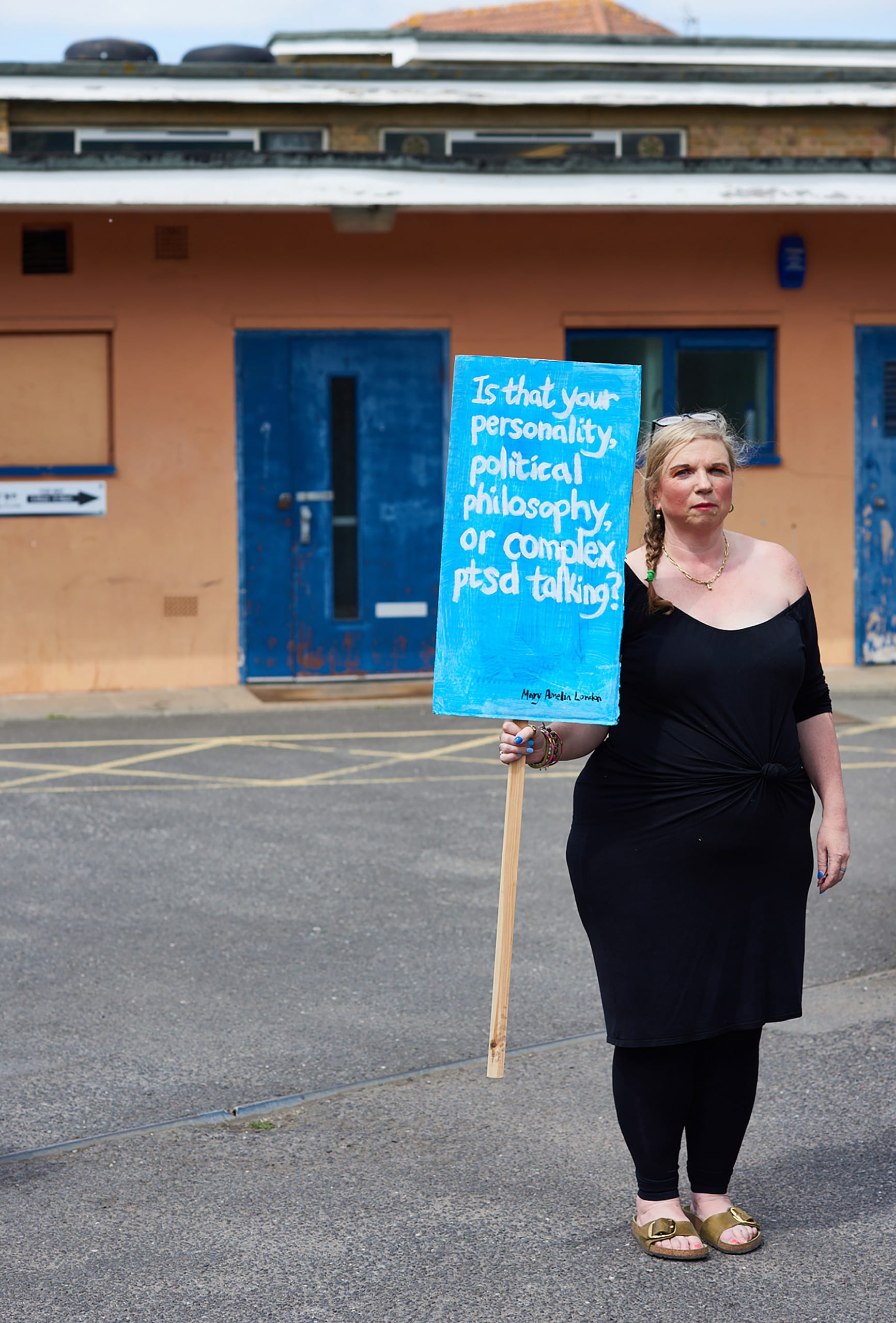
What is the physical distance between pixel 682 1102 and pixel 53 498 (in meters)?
9.68

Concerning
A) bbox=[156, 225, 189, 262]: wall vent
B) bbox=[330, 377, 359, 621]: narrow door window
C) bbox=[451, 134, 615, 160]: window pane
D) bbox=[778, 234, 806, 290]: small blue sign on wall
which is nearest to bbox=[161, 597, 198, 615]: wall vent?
bbox=[330, 377, 359, 621]: narrow door window

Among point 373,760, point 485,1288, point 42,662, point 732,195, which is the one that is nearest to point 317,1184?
point 485,1288

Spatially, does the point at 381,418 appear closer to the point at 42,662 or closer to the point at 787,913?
the point at 42,662

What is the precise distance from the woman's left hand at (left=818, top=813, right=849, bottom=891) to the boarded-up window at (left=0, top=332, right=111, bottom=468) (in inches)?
378

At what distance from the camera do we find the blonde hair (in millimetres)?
3713

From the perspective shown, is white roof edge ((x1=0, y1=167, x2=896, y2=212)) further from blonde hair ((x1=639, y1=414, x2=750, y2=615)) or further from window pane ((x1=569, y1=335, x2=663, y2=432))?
blonde hair ((x1=639, y1=414, x2=750, y2=615))

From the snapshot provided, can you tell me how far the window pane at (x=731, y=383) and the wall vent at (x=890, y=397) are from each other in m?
A: 0.99

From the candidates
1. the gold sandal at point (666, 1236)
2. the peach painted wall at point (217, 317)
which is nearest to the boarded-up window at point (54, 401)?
the peach painted wall at point (217, 317)

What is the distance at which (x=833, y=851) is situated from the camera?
3.80 metres

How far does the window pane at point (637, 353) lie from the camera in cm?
1322

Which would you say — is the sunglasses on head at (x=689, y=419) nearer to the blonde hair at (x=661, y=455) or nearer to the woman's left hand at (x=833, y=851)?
the blonde hair at (x=661, y=455)

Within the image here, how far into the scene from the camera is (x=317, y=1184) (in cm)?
411

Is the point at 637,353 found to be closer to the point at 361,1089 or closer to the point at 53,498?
the point at 53,498

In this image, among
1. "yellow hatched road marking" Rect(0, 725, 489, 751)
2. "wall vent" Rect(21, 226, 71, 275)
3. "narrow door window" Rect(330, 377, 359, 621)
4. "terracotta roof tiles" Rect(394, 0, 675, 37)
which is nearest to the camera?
"yellow hatched road marking" Rect(0, 725, 489, 751)
